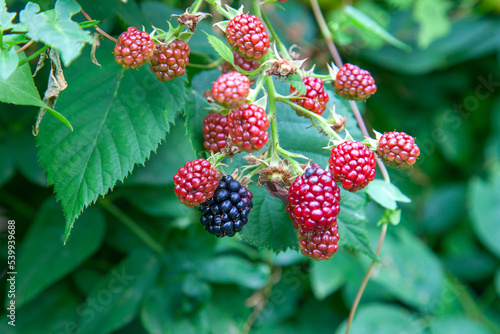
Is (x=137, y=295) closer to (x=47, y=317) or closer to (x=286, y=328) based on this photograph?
(x=47, y=317)

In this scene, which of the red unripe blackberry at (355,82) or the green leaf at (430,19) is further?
the green leaf at (430,19)

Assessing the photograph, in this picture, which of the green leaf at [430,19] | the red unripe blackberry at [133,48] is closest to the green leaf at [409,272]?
the green leaf at [430,19]

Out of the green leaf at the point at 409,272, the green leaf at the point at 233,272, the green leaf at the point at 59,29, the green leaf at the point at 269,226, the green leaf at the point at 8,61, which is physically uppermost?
the green leaf at the point at 59,29

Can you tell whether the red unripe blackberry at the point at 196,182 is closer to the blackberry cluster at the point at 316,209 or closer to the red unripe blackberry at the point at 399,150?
the blackberry cluster at the point at 316,209

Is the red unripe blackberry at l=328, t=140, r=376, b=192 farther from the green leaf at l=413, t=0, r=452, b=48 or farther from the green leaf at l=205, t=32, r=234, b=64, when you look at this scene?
the green leaf at l=413, t=0, r=452, b=48

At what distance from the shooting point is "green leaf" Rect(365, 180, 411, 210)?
0.84 metres

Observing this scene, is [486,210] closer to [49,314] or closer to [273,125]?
[273,125]

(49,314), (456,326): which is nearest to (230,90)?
(49,314)

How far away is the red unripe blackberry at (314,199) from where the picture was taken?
24.2 inches

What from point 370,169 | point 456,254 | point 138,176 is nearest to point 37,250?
point 138,176

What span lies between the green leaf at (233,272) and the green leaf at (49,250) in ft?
1.11

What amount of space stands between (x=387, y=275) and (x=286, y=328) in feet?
1.44

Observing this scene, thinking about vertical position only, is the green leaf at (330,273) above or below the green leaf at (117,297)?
below

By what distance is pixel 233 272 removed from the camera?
4.07ft
